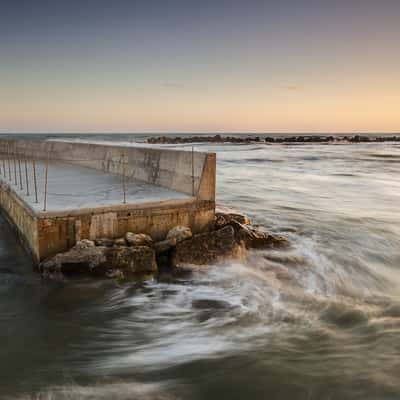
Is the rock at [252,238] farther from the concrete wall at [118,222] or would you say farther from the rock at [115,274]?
the rock at [115,274]

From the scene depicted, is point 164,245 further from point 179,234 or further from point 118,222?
point 118,222

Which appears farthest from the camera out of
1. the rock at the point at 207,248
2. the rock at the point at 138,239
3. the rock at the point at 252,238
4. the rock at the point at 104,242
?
the rock at the point at 252,238

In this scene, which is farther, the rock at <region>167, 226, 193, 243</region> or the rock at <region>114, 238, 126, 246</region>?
the rock at <region>167, 226, 193, 243</region>

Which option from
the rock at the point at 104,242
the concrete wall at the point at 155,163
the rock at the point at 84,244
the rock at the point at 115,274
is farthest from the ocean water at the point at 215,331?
the concrete wall at the point at 155,163

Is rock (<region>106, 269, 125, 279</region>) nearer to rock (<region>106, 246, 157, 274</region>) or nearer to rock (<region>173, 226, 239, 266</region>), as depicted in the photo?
rock (<region>106, 246, 157, 274</region>)

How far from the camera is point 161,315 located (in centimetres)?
536

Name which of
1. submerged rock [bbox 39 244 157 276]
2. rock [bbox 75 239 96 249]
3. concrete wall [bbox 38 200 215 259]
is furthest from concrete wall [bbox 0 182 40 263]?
rock [bbox 75 239 96 249]

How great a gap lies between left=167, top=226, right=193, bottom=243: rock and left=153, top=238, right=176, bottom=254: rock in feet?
0.28

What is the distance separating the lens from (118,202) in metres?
6.54

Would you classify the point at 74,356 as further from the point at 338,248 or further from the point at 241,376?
the point at 338,248

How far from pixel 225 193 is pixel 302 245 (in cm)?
754

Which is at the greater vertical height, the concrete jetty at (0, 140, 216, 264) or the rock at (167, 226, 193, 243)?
the concrete jetty at (0, 140, 216, 264)

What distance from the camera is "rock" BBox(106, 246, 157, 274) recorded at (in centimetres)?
598

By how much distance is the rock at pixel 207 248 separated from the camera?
6418 millimetres
